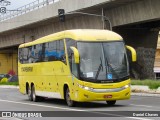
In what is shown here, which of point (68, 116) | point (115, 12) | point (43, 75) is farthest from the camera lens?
point (115, 12)

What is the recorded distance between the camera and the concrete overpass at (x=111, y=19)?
4075cm

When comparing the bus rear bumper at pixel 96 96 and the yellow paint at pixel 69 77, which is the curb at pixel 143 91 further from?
the bus rear bumper at pixel 96 96

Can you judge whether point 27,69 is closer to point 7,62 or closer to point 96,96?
point 96,96

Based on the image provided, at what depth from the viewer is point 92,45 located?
19656mm

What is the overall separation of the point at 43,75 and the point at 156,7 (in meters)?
16.9

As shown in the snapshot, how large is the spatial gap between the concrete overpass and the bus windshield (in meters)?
19.4

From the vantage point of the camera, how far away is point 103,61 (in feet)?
63.3

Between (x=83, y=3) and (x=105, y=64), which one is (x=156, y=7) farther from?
(x=105, y=64)

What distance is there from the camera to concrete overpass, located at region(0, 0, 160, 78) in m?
40.8

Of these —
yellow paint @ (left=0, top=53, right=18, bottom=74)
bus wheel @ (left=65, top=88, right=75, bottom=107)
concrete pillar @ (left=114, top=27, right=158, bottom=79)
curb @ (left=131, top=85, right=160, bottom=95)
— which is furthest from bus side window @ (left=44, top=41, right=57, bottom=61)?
yellow paint @ (left=0, top=53, right=18, bottom=74)

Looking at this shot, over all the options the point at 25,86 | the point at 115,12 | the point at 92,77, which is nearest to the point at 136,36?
the point at 115,12

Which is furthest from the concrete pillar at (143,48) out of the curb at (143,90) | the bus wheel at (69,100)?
the bus wheel at (69,100)

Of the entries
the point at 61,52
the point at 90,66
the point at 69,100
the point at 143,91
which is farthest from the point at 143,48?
the point at 90,66

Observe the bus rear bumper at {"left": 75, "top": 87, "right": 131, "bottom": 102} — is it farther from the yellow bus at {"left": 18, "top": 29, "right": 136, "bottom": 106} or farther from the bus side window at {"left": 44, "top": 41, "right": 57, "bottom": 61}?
the bus side window at {"left": 44, "top": 41, "right": 57, "bottom": 61}
